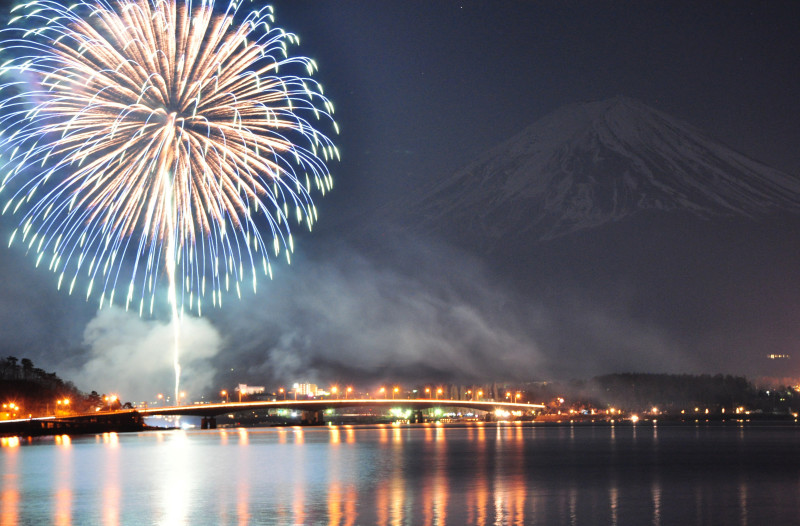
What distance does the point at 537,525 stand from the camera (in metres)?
36.0

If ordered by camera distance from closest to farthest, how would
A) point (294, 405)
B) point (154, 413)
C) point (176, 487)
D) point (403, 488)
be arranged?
point (403, 488) → point (176, 487) → point (154, 413) → point (294, 405)

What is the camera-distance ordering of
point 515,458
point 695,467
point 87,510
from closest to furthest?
point 87,510 < point 695,467 < point 515,458

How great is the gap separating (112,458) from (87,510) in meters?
42.2

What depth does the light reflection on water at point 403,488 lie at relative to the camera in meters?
39.3

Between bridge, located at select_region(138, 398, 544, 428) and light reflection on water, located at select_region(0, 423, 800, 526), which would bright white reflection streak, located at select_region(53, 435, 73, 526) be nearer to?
light reflection on water, located at select_region(0, 423, 800, 526)

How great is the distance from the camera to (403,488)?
2051 inches

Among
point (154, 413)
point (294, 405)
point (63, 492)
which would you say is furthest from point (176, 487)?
point (294, 405)

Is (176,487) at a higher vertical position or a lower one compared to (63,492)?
lower

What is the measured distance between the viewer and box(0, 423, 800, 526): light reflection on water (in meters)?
39.3

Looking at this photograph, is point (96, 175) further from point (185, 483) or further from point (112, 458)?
point (112, 458)

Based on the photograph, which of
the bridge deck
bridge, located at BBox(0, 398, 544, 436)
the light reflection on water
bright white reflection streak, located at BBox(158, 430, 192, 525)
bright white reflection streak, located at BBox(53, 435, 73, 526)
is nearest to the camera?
the light reflection on water

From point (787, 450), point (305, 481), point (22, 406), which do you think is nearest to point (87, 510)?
point (305, 481)

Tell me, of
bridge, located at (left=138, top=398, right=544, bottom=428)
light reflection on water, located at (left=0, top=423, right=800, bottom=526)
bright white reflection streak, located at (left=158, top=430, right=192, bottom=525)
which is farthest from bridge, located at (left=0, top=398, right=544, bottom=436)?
bright white reflection streak, located at (left=158, top=430, right=192, bottom=525)

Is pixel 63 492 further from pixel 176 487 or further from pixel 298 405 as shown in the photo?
pixel 298 405
